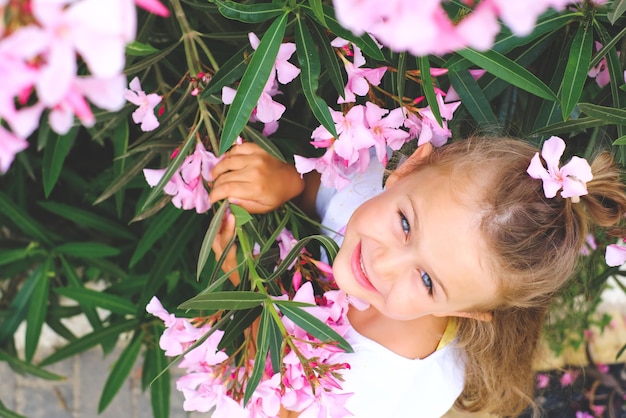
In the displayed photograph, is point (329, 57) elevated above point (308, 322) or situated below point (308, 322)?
above

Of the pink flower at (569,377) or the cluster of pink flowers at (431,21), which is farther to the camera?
the pink flower at (569,377)

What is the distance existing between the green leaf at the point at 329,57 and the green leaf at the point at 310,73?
40 millimetres

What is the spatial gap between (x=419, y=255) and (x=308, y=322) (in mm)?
224

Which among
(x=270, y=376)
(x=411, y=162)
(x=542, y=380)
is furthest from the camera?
(x=542, y=380)

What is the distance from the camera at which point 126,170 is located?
1.37 m

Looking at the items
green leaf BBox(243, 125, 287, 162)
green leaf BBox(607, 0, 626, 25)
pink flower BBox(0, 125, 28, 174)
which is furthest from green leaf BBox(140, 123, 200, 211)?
pink flower BBox(0, 125, 28, 174)

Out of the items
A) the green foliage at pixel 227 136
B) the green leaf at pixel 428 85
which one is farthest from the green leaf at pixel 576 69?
the green leaf at pixel 428 85

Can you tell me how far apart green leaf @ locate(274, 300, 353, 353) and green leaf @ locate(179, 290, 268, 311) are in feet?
0.14

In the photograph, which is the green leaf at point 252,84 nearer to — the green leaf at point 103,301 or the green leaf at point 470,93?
the green leaf at point 470,93

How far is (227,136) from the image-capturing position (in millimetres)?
938

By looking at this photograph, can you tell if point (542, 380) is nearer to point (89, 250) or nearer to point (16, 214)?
point (89, 250)

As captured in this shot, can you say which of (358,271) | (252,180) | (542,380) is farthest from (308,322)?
(542,380)

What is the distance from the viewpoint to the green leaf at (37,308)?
5.69 ft

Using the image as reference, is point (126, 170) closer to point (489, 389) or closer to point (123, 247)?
point (123, 247)
